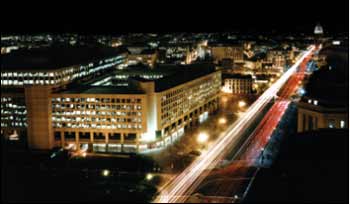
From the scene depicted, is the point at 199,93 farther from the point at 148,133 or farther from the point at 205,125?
the point at 148,133

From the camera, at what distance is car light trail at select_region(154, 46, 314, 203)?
76.6ft

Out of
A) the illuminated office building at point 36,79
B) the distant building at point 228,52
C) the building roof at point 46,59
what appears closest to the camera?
the illuminated office building at point 36,79

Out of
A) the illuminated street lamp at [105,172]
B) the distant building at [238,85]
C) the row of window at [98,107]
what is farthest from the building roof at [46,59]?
the illuminated street lamp at [105,172]

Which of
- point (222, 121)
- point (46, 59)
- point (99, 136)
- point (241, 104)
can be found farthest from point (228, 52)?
point (99, 136)

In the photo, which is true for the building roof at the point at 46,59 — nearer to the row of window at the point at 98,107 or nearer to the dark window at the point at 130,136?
the row of window at the point at 98,107

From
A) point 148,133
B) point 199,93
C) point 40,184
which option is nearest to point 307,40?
point 199,93

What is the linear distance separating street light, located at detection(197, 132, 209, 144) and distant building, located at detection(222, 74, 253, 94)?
18833mm

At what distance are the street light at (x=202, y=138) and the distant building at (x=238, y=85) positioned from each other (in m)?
18.8

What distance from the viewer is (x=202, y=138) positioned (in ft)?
112

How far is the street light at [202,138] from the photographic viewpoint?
33.3 meters

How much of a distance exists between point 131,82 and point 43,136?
6945 mm

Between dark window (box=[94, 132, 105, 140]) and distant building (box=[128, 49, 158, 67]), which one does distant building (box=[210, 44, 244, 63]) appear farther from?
dark window (box=[94, 132, 105, 140])

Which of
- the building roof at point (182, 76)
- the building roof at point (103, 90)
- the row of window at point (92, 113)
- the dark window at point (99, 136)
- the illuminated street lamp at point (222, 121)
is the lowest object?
the illuminated street lamp at point (222, 121)

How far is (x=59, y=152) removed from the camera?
104ft
